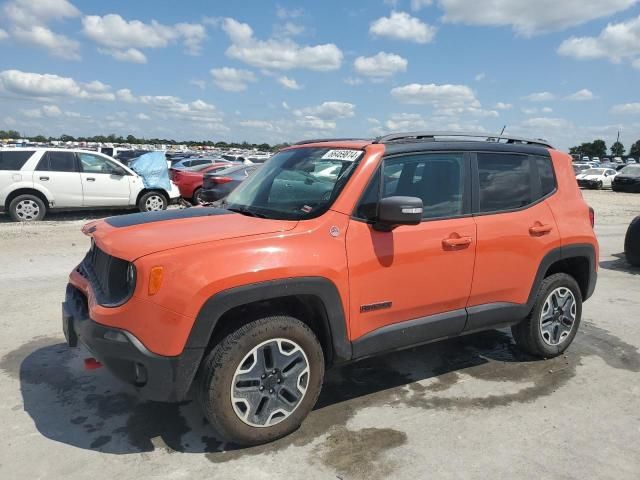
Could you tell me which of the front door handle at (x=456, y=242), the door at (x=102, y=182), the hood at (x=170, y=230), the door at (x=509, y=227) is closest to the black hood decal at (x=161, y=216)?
the hood at (x=170, y=230)

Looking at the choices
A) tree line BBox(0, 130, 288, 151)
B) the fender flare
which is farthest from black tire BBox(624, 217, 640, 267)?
tree line BBox(0, 130, 288, 151)

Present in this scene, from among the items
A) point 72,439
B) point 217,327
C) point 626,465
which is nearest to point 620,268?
point 626,465

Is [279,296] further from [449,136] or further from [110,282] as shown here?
[449,136]

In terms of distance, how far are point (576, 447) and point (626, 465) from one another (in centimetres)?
27

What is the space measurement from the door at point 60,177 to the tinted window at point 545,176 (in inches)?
435

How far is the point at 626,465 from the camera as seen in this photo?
9.78ft

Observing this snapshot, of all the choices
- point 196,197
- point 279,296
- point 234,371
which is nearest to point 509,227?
point 279,296

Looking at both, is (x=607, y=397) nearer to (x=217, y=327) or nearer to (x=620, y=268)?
(x=217, y=327)

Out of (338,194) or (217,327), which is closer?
(217,327)

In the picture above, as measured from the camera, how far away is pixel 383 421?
11.3 ft

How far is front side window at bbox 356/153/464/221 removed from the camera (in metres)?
3.58

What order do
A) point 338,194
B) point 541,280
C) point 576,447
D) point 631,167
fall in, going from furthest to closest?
point 631,167, point 541,280, point 338,194, point 576,447

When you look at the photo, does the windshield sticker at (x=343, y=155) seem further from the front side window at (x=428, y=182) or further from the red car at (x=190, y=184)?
the red car at (x=190, y=184)

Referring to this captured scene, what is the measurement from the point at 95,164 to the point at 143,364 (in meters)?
11.3
